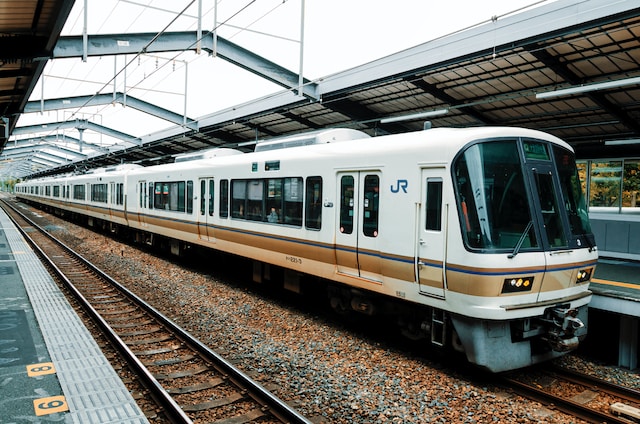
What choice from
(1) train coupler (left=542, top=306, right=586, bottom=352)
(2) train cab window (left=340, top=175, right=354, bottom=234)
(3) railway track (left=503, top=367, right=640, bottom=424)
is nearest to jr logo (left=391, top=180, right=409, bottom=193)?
(2) train cab window (left=340, top=175, right=354, bottom=234)

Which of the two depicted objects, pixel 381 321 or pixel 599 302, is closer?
pixel 599 302

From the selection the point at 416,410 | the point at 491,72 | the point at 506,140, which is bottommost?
the point at 416,410

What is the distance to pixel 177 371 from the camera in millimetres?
6348

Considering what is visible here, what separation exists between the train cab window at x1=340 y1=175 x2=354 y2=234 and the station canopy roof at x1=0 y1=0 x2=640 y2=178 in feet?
13.3

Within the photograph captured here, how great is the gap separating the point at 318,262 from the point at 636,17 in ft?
20.3

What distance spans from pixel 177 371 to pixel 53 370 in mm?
1416

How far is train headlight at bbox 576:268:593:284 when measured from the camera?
6.46 meters

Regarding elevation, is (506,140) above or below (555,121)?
below

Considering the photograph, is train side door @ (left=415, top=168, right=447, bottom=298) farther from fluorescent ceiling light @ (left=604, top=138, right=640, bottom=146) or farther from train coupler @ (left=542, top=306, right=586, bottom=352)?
fluorescent ceiling light @ (left=604, top=138, right=640, bottom=146)

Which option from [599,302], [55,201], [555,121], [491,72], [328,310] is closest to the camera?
[599,302]

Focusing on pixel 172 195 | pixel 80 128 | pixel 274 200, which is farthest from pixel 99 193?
pixel 274 200

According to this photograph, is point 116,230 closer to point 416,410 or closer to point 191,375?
point 191,375

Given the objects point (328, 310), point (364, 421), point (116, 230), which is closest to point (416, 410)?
point (364, 421)

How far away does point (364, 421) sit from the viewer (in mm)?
5000
